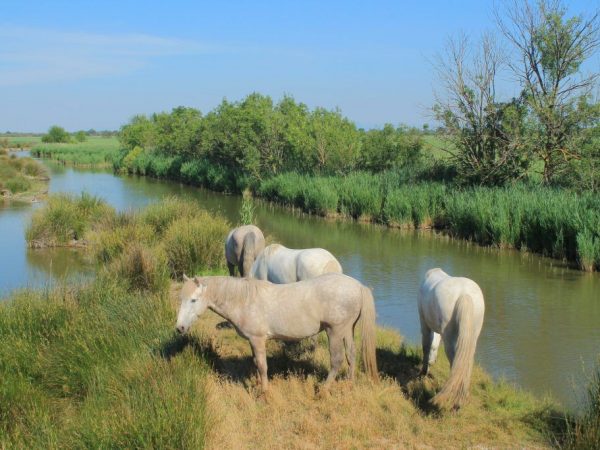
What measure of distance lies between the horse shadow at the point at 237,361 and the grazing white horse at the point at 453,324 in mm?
1383

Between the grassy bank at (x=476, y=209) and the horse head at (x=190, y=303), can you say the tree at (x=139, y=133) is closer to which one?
the grassy bank at (x=476, y=209)

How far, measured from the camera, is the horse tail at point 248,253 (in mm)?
9516

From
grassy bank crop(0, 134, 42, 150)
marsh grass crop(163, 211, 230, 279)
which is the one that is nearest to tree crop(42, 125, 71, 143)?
grassy bank crop(0, 134, 42, 150)

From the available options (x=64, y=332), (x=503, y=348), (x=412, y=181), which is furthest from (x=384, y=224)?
(x=64, y=332)

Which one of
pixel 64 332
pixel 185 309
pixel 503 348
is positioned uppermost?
pixel 185 309

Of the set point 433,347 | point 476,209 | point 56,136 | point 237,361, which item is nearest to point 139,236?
point 237,361

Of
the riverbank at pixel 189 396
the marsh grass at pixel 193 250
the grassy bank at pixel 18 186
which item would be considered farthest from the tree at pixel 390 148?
the riverbank at pixel 189 396

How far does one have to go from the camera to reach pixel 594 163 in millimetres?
18953

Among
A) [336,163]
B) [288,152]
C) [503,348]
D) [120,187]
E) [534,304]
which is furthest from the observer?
[120,187]

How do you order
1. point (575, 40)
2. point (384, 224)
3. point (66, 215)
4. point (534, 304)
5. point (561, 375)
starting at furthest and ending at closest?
point (384, 224) → point (575, 40) → point (66, 215) → point (534, 304) → point (561, 375)

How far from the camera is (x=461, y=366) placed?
18.9ft

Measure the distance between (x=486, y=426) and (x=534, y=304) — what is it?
698 centimetres

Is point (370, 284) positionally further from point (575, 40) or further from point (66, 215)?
point (575, 40)

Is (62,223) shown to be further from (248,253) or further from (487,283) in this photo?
(487,283)
